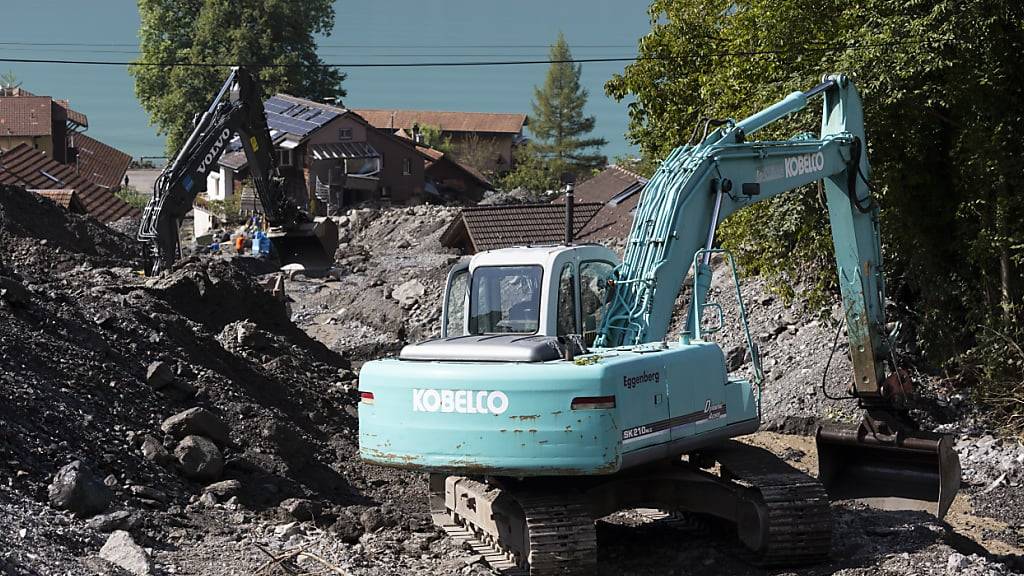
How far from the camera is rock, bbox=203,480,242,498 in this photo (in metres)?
12.7

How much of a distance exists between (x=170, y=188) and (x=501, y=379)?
15.7 meters

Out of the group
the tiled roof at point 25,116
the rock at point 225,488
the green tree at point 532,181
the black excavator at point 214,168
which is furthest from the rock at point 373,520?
the green tree at point 532,181

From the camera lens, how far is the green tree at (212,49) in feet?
215

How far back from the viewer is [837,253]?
13.3 metres

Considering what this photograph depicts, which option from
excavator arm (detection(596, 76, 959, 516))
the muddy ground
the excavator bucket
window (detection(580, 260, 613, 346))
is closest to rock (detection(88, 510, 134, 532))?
the muddy ground

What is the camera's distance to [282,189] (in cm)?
2820

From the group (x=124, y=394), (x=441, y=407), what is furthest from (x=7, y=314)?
(x=441, y=407)

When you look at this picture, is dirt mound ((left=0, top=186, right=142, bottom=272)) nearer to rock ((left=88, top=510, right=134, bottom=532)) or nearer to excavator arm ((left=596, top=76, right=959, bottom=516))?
rock ((left=88, top=510, right=134, bottom=532))

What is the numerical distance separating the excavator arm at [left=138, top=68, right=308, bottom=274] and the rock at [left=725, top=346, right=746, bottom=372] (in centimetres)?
998

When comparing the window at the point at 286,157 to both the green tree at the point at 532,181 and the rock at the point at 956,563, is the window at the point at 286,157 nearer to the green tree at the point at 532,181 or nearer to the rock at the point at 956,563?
the green tree at the point at 532,181

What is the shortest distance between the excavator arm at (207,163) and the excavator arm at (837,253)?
530 inches

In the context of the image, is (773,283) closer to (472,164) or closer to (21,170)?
(21,170)

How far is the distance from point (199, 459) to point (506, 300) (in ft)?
13.5

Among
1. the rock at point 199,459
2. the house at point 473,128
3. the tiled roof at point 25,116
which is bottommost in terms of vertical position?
the rock at point 199,459
